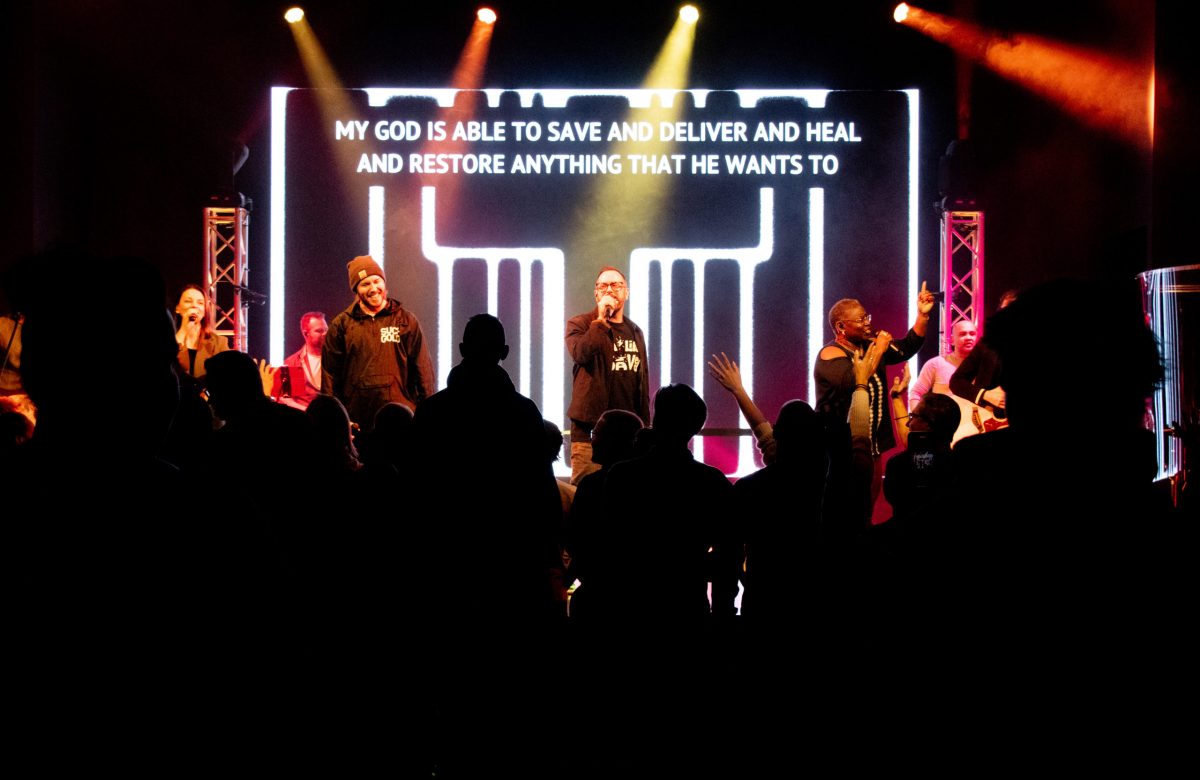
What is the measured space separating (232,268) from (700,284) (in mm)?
3607

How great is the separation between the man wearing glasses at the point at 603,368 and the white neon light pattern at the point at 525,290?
153 centimetres

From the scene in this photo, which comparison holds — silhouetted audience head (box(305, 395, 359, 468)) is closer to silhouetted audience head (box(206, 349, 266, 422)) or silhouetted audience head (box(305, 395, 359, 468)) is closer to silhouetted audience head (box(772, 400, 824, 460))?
silhouetted audience head (box(206, 349, 266, 422))

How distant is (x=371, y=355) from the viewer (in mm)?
6582

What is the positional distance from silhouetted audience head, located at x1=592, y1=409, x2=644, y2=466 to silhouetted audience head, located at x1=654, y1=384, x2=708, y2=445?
2.38 ft

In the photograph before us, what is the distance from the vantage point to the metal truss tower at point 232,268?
24.6ft

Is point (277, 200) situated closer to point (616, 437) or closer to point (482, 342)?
point (616, 437)

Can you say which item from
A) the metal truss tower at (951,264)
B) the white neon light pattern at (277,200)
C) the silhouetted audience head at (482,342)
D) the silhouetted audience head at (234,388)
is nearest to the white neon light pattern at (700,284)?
the metal truss tower at (951,264)

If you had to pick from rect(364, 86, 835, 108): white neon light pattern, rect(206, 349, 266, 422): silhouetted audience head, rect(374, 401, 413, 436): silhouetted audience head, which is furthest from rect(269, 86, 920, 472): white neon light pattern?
rect(206, 349, 266, 422): silhouetted audience head

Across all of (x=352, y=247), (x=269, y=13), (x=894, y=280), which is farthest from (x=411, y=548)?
(x=269, y=13)

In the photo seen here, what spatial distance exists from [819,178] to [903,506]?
5.08 m

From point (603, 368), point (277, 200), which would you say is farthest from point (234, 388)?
point (277, 200)

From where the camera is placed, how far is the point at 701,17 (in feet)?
27.7

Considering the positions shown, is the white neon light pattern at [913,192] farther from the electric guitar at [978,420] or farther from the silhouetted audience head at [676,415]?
the silhouetted audience head at [676,415]

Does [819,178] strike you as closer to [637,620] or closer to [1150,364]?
[637,620]
